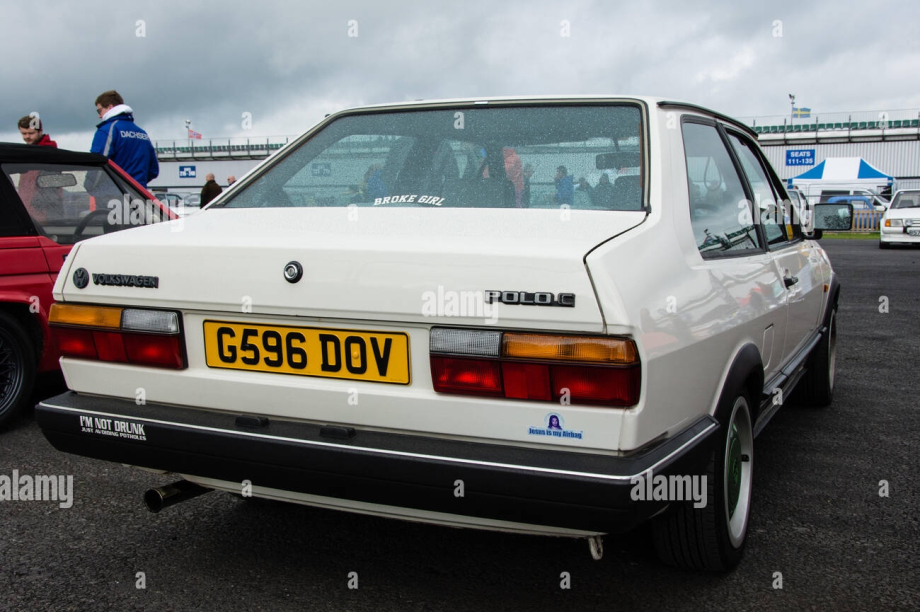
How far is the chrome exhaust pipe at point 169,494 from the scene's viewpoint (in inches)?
98.6

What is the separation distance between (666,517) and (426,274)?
1023 millimetres

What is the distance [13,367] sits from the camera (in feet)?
14.2

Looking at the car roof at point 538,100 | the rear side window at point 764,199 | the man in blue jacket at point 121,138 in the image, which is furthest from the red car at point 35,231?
the rear side window at point 764,199

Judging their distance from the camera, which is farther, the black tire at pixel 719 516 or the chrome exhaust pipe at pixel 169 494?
the chrome exhaust pipe at pixel 169 494

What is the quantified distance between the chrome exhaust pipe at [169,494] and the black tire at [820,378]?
342cm

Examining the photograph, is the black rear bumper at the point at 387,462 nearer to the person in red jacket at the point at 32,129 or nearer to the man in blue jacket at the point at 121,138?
the man in blue jacket at the point at 121,138

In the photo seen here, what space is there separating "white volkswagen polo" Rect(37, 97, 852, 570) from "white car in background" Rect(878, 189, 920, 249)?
19.9 meters

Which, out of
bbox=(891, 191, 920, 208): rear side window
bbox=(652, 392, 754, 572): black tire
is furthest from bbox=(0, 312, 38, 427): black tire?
bbox=(891, 191, 920, 208): rear side window

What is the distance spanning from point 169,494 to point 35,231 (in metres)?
2.62
